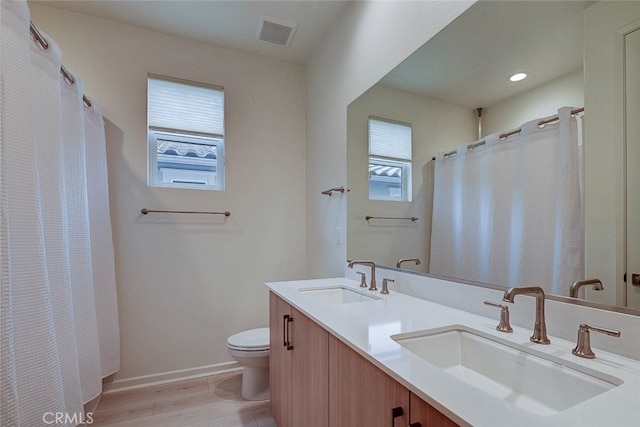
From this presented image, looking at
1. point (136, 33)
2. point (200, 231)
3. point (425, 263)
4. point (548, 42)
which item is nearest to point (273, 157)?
point (200, 231)

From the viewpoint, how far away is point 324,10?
7.04ft

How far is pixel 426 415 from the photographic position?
0.62 metres

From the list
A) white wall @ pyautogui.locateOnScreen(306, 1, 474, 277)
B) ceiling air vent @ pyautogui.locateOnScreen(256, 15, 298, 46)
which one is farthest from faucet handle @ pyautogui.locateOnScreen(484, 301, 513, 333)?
ceiling air vent @ pyautogui.locateOnScreen(256, 15, 298, 46)

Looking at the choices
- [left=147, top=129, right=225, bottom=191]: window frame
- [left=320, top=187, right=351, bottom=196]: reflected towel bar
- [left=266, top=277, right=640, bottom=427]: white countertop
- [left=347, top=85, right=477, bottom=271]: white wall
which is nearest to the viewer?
[left=266, top=277, right=640, bottom=427]: white countertop

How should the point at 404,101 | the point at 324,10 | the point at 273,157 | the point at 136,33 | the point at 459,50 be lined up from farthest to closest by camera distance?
the point at 273,157
the point at 136,33
the point at 324,10
the point at 404,101
the point at 459,50

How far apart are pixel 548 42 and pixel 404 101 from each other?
0.70 metres

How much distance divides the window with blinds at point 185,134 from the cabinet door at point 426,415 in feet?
7.48

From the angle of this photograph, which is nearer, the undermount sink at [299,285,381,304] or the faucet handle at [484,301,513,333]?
the faucet handle at [484,301,513,333]

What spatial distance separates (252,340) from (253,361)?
0.15 m

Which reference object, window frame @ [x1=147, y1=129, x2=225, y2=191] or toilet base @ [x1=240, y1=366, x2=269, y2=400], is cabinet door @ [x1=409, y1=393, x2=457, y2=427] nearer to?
toilet base @ [x1=240, y1=366, x2=269, y2=400]

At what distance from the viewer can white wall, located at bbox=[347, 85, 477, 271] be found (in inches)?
54.5

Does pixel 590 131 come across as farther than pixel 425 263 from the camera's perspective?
No

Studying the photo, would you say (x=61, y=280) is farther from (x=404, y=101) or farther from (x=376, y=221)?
(x=404, y=101)

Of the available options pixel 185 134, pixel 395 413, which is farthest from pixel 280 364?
pixel 185 134
